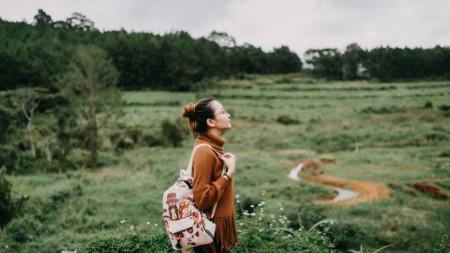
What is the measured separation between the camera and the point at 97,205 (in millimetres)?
19156

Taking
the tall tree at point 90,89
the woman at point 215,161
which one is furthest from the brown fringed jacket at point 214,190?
the tall tree at point 90,89

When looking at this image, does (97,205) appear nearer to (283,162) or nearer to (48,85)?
(283,162)

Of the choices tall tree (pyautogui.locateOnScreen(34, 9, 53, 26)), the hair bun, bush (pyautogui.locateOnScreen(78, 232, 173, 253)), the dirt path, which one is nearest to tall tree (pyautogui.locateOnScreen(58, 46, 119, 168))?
the dirt path

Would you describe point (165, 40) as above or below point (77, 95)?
above

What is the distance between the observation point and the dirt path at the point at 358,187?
64.9 feet

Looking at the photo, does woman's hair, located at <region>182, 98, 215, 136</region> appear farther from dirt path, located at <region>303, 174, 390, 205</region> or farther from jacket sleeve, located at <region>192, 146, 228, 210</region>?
dirt path, located at <region>303, 174, 390, 205</region>

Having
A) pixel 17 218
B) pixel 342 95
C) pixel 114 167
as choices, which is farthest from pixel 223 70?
pixel 17 218

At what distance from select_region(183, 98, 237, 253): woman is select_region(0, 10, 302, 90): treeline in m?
29.7

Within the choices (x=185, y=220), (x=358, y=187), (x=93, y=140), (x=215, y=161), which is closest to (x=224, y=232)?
(x=185, y=220)

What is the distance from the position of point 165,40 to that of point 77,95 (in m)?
46.9

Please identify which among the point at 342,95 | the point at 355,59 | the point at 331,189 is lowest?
the point at 331,189

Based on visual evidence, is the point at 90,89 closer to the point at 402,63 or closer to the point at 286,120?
the point at 402,63

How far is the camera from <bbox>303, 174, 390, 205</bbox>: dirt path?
64.9ft

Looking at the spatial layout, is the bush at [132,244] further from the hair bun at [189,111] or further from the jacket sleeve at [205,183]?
the hair bun at [189,111]
